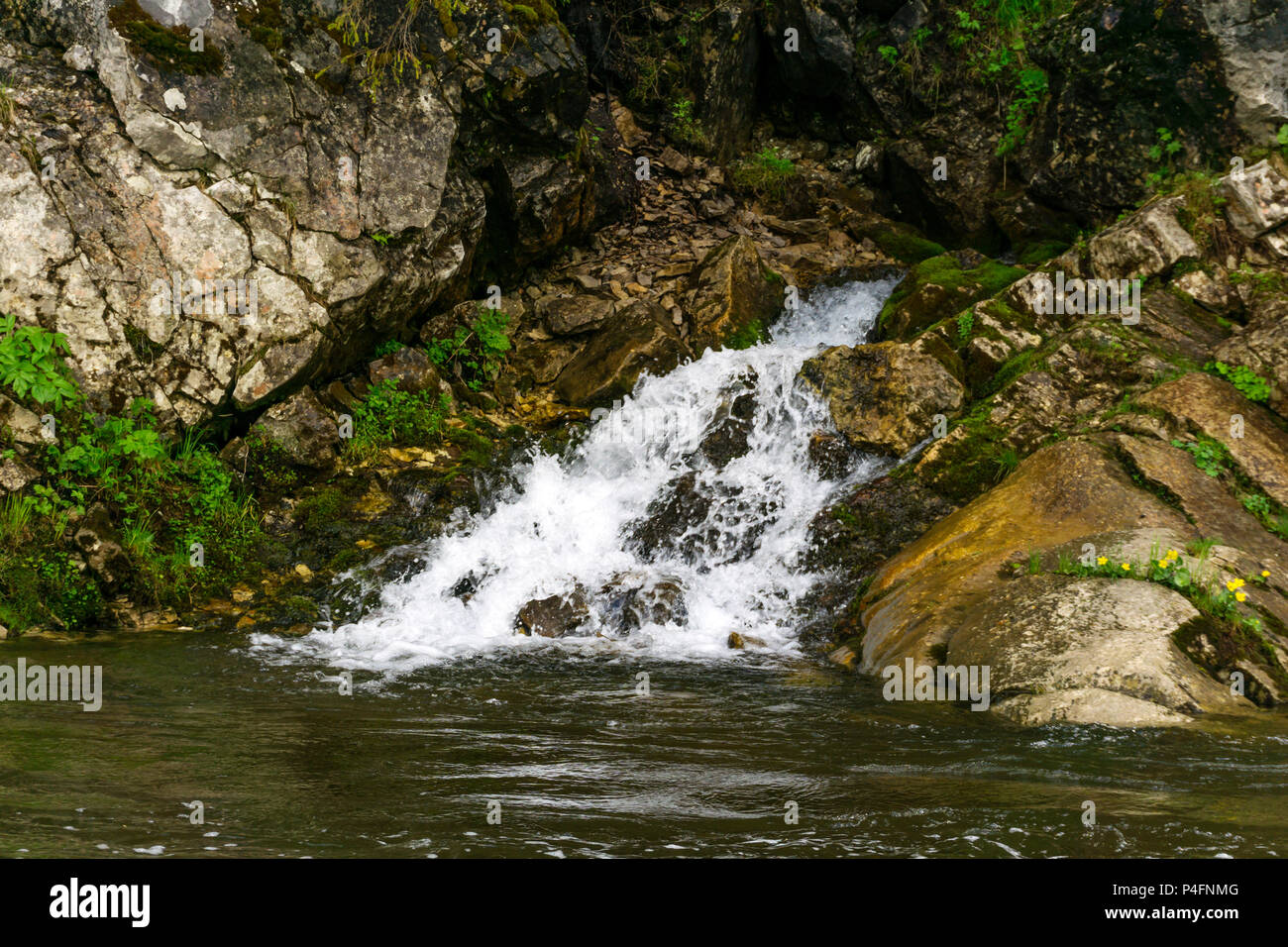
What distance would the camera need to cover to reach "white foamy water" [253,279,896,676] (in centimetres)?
784

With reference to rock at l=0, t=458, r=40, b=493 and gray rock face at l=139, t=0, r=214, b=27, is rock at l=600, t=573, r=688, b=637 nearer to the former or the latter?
rock at l=0, t=458, r=40, b=493

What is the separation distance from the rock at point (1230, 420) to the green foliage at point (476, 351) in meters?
6.65

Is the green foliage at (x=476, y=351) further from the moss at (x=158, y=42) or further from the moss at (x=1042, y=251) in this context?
the moss at (x=1042, y=251)

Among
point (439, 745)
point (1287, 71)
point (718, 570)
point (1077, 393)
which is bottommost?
point (439, 745)

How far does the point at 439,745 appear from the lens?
5031 mm

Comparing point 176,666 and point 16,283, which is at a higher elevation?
point 16,283

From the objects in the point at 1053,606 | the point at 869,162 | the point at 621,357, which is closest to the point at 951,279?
the point at 621,357

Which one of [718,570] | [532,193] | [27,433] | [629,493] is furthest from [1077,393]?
[27,433]

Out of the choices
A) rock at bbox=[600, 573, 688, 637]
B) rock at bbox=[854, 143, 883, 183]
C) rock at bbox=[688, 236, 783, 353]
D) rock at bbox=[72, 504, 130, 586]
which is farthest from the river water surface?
rock at bbox=[854, 143, 883, 183]

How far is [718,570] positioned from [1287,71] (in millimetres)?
7667

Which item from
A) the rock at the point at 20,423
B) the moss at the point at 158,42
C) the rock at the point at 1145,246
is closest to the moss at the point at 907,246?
the rock at the point at 1145,246

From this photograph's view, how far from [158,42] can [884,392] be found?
24.6 feet

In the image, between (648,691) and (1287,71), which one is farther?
(1287,71)
